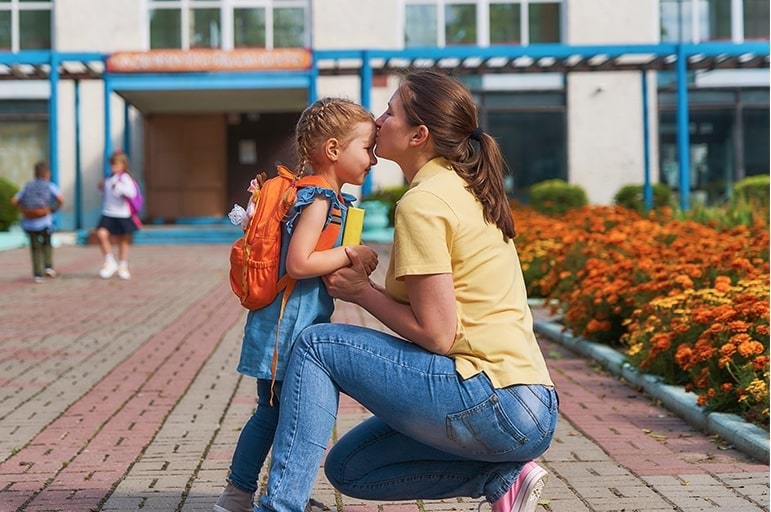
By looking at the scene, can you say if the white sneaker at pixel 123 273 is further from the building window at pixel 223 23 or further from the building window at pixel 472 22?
the building window at pixel 472 22

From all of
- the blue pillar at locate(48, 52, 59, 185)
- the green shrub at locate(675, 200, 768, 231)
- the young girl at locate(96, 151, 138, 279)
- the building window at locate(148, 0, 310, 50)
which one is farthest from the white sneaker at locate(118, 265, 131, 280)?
the building window at locate(148, 0, 310, 50)

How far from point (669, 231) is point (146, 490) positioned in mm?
7371

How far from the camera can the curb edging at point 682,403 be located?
17.1 ft

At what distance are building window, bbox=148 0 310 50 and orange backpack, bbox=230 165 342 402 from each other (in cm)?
2479

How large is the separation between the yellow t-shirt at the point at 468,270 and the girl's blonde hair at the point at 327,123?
12.1 inches

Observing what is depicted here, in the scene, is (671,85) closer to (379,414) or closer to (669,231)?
(669,231)

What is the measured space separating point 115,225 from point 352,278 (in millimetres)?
12503

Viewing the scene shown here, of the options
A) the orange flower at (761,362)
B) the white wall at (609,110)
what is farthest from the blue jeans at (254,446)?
the white wall at (609,110)

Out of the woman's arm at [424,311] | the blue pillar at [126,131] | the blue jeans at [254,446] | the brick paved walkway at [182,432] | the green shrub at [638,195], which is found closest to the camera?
the woman's arm at [424,311]

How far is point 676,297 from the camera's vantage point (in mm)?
7188

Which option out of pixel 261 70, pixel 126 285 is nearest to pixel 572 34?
pixel 261 70

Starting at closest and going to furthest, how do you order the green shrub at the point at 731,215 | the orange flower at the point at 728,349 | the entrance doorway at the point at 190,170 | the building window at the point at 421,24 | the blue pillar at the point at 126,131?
1. the orange flower at the point at 728,349
2. the green shrub at the point at 731,215
3. the blue pillar at the point at 126,131
4. the building window at the point at 421,24
5. the entrance doorway at the point at 190,170

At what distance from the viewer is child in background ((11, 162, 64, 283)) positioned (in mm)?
15273

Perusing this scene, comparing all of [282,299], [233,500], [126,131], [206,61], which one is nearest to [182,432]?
[233,500]
